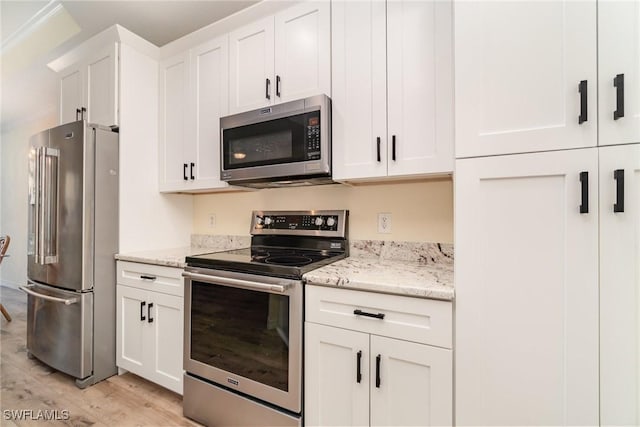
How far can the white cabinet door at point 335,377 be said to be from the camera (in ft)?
3.89

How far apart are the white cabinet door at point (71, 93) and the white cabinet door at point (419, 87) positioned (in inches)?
95.7

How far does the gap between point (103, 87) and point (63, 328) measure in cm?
174

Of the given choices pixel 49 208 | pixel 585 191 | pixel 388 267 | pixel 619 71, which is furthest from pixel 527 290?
pixel 49 208

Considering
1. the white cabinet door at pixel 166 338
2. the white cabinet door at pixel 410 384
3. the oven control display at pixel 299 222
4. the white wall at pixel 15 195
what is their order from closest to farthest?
1. the white cabinet door at pixel 410 384
2. the white cabinet door at pixel 166 338
3. the oven control display at pixel 299 222
4. the white wall at pixel 15 195

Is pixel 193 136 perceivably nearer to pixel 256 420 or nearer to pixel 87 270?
pixel 87 270

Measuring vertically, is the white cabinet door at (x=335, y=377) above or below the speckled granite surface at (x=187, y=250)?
below

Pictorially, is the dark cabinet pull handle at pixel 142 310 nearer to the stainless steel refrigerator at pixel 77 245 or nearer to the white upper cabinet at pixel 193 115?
the stainless steel refrigerator at pixel 77 245

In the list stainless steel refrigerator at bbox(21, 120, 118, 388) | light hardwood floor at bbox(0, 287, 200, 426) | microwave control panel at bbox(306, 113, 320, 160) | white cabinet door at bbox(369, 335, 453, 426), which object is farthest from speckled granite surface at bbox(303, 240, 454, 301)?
stainless steel refrigerator at bbox(21, 120, 118, 388)

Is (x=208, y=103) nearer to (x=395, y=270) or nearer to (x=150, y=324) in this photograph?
(x=150, y=324)

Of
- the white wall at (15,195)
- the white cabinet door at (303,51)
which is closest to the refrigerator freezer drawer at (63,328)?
the white cabinet door at (303,51)

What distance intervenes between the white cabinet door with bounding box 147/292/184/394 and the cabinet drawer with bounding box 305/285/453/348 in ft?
3.10

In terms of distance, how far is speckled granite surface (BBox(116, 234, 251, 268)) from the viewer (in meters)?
1.80

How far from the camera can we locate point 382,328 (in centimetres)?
115

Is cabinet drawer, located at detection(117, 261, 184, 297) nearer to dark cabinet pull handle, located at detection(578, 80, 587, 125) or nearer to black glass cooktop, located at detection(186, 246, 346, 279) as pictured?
black glass cooktop, located at detection(186, 246, 346, 279)
